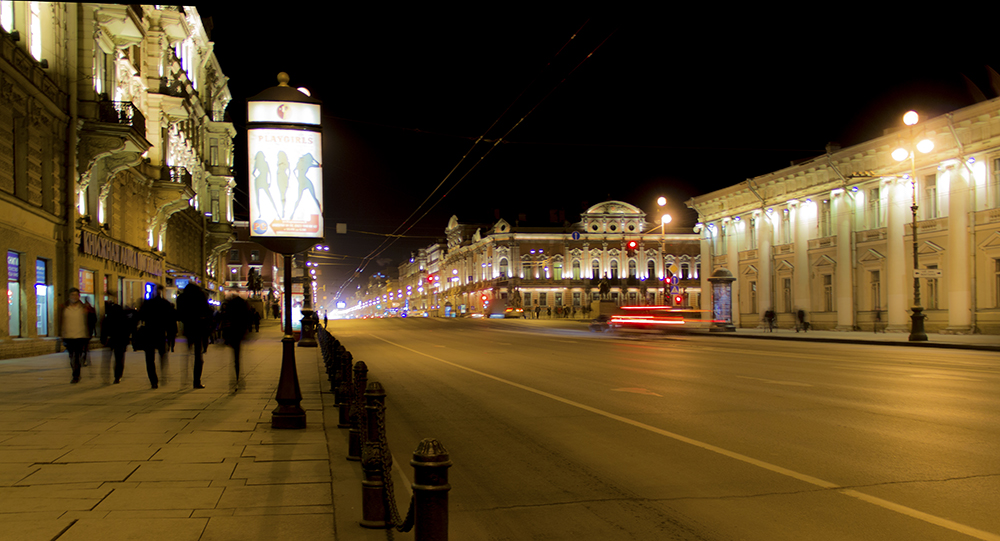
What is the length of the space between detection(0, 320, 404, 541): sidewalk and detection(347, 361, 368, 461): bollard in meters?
0.24

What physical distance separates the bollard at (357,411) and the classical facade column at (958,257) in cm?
3297

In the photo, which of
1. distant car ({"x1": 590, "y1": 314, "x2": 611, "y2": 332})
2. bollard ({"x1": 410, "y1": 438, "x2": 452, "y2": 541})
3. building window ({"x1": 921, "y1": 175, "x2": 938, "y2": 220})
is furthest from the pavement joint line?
distant car ({"x1": 590, "y1": 314, "x2": 611, "y2": 332})

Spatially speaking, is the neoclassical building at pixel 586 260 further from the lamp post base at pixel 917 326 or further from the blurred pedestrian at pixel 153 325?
the blurred pedestrian at pixel 153 325

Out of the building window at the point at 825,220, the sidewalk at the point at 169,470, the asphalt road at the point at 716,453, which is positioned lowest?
the asphalt road at the point at 716,453

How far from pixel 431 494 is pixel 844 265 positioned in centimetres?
4085

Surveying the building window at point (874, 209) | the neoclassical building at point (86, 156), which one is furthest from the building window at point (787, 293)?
the neoclassical building at point (86, 156)

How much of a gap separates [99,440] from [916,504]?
789cm

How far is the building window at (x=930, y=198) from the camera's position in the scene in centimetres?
3362

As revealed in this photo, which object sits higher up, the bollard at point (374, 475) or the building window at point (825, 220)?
the building window at point (825, 220)

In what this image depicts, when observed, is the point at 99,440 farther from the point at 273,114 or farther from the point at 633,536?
the point at 633,536

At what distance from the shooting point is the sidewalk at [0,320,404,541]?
4703mm

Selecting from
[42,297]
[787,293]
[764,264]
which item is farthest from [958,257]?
[42,297]

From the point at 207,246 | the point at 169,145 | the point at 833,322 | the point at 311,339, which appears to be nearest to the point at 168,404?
the point at 311,339

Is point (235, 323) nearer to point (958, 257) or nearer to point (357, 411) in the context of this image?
point (357, 411)
